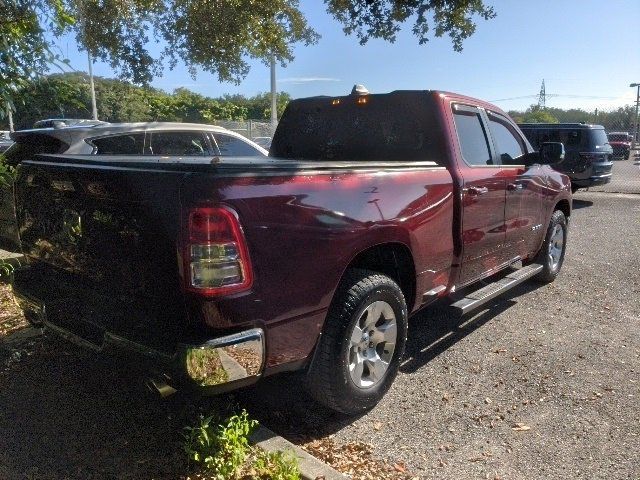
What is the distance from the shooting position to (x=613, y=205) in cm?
1355

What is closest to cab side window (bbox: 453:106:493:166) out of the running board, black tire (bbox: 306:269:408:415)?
the running board

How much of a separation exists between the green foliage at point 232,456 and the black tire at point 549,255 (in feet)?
13.9

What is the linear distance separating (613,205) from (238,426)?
13.1 meters

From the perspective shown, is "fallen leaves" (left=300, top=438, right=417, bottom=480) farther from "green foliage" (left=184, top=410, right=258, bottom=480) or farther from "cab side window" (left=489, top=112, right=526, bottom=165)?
"cab side window" (left=489, top=112, right=526, bottom=165)

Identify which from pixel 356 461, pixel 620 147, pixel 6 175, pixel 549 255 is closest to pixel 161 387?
pixel 356 461

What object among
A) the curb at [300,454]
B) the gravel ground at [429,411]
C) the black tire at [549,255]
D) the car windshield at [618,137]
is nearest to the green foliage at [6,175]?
the gravel ground at [429,411]

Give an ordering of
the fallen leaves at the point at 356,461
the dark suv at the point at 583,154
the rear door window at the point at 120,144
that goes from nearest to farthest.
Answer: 1. the fallen leaves at the point at 356,461
2. the rear door window at the point at 120,144
3. the dark suv at the point at 583,154

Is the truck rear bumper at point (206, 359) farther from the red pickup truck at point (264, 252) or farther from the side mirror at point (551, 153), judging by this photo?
the side mirror at point (551, 153)

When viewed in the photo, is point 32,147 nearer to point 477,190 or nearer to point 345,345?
point 345,345

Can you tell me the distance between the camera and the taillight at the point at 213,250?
2.43 meters

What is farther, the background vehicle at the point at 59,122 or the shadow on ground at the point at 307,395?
the background vehicle at the point at 59,122

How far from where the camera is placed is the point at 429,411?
353cm

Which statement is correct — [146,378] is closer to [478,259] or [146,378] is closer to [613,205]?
[478,259]

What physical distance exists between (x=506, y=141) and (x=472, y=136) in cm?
79
